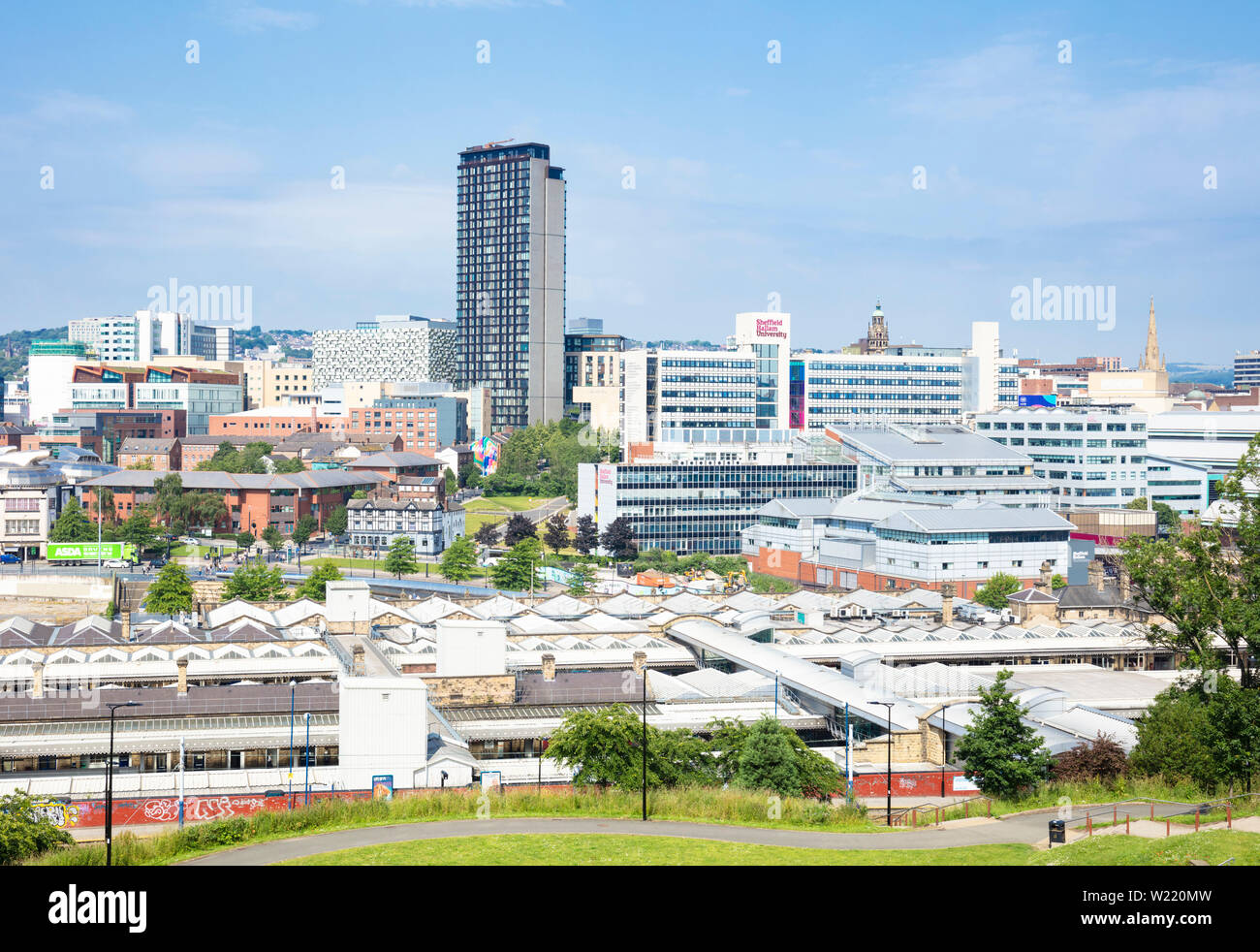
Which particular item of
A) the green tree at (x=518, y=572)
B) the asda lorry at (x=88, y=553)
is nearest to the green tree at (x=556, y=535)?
the green tree at (x=518, y=572)

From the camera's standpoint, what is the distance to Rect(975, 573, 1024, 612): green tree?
77438 mm

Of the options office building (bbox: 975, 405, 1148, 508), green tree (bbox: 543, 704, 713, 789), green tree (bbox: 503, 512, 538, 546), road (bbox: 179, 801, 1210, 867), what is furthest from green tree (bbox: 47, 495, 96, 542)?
road (bbox: 179, 801, 1210, 867)

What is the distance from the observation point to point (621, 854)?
870 inches

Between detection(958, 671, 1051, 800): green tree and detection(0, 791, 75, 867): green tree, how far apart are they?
21053 mm

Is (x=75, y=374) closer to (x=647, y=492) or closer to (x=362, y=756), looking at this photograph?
(x=647, y=492)

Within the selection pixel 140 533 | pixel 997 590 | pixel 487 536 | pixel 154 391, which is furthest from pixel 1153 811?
pixel 154 391

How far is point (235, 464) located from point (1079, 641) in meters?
113

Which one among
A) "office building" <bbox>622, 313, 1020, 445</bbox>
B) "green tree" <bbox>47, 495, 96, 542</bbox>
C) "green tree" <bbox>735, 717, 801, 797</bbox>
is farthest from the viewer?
"office building" <bbox>622, 313, 1020, 445</bbox>

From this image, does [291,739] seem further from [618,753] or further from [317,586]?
[317,586]

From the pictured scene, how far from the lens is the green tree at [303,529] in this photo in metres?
114

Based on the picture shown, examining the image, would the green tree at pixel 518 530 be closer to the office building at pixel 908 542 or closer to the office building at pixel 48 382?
the office building at pixel 908 542

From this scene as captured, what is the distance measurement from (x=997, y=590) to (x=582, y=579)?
28511 millimetres

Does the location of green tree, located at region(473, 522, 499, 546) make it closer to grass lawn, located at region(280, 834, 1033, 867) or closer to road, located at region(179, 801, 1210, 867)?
road, located at region(179, 801, 1210, 867)
